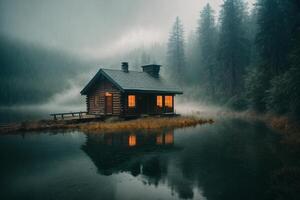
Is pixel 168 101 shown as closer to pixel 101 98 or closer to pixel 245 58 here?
pixel 101 98

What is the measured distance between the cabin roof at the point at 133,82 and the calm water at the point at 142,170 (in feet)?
43.3

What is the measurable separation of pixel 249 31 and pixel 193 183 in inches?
2348

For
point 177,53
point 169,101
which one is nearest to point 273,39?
point 169,101

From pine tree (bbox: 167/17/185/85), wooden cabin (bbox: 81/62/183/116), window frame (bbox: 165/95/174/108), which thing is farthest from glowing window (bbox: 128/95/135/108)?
pine tree (bbox: 167/17/185/85)

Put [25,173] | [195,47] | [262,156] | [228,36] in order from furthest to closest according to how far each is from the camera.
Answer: [195,47]
[228,36]
[262,156]
[25,173]

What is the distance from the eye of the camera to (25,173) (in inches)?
380

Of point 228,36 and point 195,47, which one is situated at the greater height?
point 195,47

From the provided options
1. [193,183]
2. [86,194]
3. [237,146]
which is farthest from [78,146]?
[237,146]

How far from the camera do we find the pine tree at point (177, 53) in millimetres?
67062

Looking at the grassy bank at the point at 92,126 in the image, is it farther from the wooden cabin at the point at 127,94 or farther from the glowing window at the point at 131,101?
the glowing window at the point at 131,101

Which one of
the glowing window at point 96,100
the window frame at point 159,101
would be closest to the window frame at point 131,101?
the window frame at point 159,101

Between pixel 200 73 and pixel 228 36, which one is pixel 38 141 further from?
pixel 200 73

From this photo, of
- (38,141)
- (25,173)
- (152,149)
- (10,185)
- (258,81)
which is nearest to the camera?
(10,185)

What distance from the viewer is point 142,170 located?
9.85 meters
